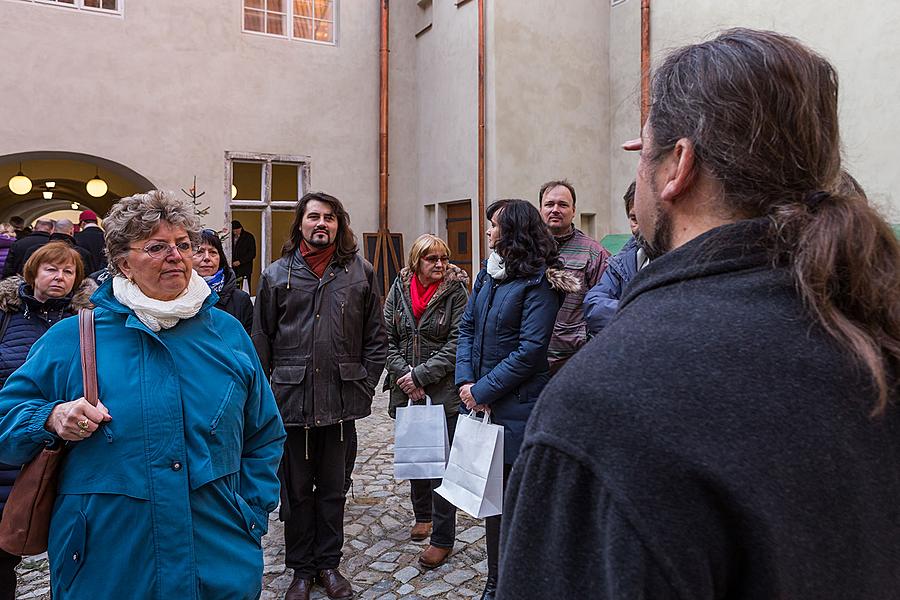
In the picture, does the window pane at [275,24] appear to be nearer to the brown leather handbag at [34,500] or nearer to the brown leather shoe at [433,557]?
the brown leather shoe at [433,557]

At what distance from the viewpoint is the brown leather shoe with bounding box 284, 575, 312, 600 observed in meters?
3.65

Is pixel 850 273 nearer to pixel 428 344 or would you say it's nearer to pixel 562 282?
pixel 562 282

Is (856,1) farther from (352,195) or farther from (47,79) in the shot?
(47,79)

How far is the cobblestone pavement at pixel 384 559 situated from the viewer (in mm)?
3826

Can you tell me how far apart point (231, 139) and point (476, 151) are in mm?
3897

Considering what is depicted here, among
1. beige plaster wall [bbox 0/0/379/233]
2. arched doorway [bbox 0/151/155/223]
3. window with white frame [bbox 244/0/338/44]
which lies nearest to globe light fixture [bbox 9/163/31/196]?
arched doorway [bbox 0/151/155/223]

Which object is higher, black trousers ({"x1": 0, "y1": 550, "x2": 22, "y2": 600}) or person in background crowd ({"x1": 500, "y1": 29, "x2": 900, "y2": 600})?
person in background crowd ({"x1": 500, "y1": 29, "x2": 900, "y2": 600})

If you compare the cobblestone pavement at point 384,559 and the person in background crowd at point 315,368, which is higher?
the person in background crowd at point 315,368

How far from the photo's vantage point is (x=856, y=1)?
8016 millimetres

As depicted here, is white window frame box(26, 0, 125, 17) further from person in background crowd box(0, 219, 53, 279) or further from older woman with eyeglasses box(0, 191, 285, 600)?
older woman with eyeglasses box(0, 191, 285, 600)

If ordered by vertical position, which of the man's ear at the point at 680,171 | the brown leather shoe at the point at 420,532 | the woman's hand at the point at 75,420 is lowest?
the brown leather shoe at the point at 420,532

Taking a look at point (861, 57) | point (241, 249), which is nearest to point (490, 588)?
point (861, 57)

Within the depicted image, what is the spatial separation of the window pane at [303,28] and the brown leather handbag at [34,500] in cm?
1067

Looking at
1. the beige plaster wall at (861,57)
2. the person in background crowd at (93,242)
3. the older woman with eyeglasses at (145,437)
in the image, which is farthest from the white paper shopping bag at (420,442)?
the person in background crowd at (93,242)
